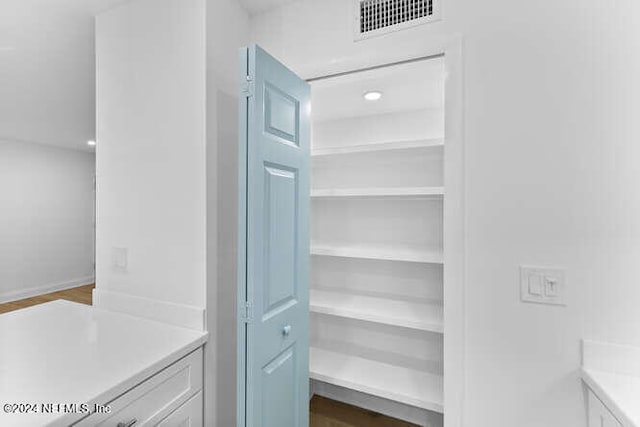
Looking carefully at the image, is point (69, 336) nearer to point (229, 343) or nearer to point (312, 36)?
point (229, 343)

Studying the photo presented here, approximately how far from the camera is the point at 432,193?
4.65 feet

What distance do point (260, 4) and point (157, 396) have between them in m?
1.86

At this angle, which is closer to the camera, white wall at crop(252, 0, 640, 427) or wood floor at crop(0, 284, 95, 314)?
white wall at crop(252, 0, 640, 427)

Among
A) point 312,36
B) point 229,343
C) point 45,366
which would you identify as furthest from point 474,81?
A: point 45,366

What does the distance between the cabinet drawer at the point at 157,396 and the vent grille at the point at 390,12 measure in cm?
166

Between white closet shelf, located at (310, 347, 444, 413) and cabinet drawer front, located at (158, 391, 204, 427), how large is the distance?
1.98ft

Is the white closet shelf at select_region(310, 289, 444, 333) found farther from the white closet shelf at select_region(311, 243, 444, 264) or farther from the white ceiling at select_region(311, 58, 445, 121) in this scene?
the white ceiling at select_region(311, 58, 445, 121)

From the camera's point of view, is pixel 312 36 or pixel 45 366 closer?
pixel 45 366

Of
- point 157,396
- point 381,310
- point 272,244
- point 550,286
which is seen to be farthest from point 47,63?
point 550,286

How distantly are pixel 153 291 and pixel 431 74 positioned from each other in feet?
5.66

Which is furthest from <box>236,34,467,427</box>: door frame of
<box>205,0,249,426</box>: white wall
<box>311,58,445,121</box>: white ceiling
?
<box>205,0,249,426</box>: white wall

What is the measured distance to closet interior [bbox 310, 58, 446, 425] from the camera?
1513mm

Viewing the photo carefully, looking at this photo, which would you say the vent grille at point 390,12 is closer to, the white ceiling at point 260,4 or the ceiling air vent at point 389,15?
the ceiling air vent at point 389,15

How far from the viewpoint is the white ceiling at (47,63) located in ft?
4.95
